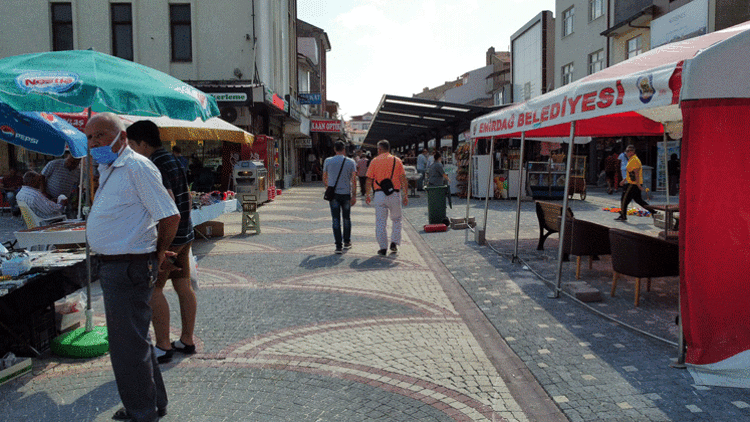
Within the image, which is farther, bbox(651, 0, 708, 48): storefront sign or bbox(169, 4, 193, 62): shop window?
bbox(169, 4, 193, 62): shop window

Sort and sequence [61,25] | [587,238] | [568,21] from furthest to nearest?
[568,21]
[61,25]
[587,238]

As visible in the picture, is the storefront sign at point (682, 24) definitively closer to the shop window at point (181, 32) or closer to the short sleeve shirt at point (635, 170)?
the short sleeve shirt at point (635, 170)

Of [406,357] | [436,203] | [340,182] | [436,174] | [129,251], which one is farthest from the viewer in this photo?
[436,174]

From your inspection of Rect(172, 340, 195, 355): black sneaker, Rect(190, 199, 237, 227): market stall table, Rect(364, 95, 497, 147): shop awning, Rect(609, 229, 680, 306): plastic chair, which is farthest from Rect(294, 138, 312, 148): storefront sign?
Rect(172, 340, 195, 355): black sneaker

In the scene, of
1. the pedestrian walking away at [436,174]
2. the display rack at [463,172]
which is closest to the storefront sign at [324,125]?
the display rack at [463,172]

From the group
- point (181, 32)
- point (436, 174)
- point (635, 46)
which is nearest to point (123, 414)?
point (436, 174)

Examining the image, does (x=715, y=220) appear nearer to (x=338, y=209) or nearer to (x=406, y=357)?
(x=406, y=357)

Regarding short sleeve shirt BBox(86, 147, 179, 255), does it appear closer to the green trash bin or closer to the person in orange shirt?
the person in orange shirt

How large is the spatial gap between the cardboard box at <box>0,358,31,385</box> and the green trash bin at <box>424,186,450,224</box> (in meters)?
9.26

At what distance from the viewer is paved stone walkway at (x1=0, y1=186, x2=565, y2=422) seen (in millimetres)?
3615

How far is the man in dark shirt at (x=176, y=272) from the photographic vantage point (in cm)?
415

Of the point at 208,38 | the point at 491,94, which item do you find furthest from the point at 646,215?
the point at 491,94

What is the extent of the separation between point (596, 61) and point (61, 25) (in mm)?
23506

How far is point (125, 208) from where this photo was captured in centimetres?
317
